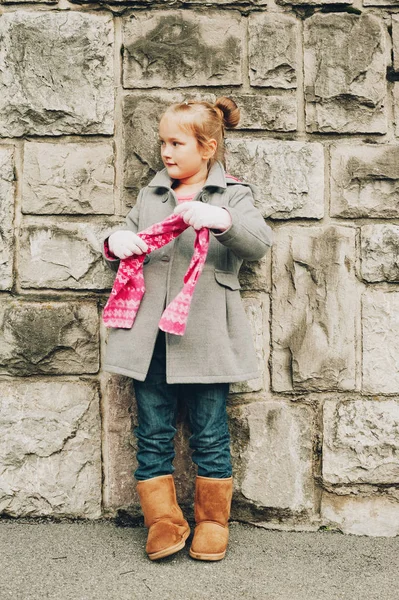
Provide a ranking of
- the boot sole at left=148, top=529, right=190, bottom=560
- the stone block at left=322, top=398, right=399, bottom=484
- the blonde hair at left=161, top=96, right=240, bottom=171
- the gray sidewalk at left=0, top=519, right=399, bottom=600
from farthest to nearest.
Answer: the stone block at left=322, top=398, right=399, bottom=484
the blonde hair at left=161, top=96, right=240, bottom=171
the boot sole at left=148, top=529, right=190, bottom=560
the gray sidewalk at left=0, top=519, right=399, bottom=600

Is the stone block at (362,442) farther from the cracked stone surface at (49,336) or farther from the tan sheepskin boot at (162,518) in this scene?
the cracked stone surface at (49,336)

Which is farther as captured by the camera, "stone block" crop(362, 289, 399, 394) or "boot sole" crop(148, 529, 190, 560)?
"stone block" crop(362, 289, 399, 394)

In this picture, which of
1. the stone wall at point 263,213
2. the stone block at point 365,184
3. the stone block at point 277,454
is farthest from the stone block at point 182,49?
the stone block at point 277,454

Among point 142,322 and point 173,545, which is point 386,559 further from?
point 142,322

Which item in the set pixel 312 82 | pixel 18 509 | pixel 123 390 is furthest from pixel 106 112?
pixel 18 509

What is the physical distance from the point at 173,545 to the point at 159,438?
14.2 inches

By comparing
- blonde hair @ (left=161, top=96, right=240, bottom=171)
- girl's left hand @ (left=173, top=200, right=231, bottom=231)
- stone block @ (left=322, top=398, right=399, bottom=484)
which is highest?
blonde hair @ (left=161, top=96, right=240, bottom=171)

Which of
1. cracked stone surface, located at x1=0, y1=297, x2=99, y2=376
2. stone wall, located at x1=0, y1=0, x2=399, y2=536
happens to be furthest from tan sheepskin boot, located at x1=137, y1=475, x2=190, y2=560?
cracked stone surface, located at x1=0, y1=297, x2=99, y2=376

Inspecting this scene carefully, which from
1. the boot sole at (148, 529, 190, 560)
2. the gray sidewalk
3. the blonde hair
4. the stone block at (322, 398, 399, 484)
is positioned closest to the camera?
the gray sidewalk

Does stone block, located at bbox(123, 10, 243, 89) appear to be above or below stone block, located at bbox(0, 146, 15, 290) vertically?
above

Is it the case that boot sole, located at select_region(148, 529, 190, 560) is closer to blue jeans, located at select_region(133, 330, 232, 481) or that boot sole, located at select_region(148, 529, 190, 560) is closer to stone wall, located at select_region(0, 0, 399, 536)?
blue jeans, located at select_region(133, 330, 232, 481)

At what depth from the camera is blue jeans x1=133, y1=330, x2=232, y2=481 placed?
2.22 meters

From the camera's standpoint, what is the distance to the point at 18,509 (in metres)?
2.45

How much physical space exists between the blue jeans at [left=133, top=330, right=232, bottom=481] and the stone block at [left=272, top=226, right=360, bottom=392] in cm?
35
